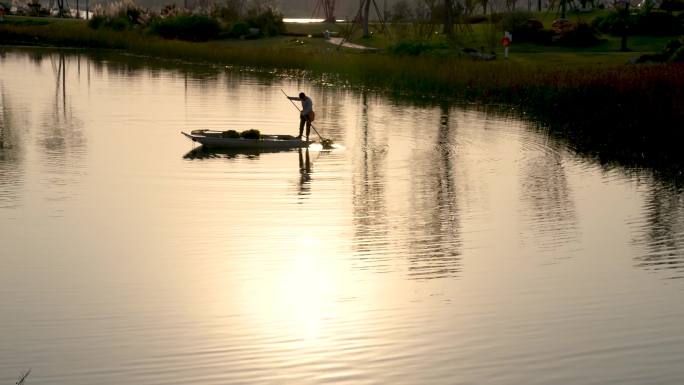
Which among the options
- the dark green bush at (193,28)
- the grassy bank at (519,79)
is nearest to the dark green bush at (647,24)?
the grassy bank at (519,79)

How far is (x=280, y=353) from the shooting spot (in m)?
13.5

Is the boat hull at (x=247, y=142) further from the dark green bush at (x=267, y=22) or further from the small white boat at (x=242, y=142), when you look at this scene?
the dark green bush at (x=267, y=22)

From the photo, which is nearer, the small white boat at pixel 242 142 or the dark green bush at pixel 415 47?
the small white boat at pixel 242 142

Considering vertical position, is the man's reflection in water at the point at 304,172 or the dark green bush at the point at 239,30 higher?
the dark green bush at the point at 239,30

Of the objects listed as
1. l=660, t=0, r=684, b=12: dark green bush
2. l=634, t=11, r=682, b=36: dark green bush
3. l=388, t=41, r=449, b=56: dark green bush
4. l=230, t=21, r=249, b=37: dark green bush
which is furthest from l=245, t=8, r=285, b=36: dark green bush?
l=660, t=0, r=684, b=12: dark green bush

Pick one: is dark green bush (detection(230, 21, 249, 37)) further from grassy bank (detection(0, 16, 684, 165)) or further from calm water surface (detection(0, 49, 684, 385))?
calm water surface (detection(0, 49, 684, 385))

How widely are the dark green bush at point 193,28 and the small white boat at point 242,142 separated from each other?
58281 millimetres

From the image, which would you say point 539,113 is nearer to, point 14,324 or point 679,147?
point 679,147

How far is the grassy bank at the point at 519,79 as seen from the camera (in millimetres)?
37688

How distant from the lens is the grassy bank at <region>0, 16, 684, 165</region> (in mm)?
37688

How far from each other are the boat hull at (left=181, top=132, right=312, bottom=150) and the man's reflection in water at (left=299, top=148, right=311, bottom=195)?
436 mm

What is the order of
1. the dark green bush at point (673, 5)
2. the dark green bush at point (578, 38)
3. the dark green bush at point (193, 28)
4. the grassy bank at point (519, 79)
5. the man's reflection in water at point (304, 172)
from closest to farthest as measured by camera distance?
the man's reflection in water at point (304, 172) → the grassy bank at point (519, 79) → the dark green bush at point (578, 38) → the dark green bush at point (673, 5) → the dark green bush at point (193, 28)

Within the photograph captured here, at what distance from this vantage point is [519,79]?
163 feet

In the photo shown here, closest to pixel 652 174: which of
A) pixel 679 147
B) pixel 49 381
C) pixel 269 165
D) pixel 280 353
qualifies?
pixel 679 147
